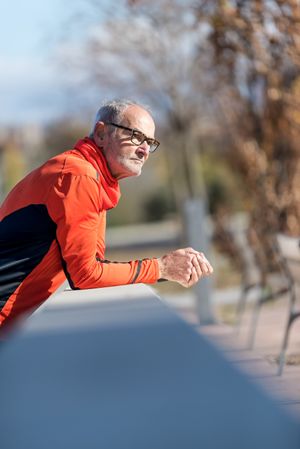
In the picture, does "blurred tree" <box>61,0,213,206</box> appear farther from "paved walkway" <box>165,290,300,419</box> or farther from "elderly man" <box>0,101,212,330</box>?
"elderly man" <box>0,101,212,330</box>

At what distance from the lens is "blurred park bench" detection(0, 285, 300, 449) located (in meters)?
2.11

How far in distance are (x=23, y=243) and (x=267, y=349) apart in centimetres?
508

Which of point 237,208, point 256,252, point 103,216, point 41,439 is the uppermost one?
point 103,216

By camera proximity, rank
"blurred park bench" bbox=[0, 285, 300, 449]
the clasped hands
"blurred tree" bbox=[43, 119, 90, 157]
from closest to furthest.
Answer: "blurred park bench" bbox=[0, 285, 300, 449] → the clasped hands → "blurred tree" bbox=[43, 119, 90, 157]

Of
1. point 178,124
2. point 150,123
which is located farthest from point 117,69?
point 150,123

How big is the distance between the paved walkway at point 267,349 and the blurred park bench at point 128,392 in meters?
0.10

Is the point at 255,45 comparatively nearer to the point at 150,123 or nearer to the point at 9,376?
the point at 150,123

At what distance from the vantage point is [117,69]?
67.6 ft

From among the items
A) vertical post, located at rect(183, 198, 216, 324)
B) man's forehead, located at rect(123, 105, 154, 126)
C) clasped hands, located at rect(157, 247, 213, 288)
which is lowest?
vertical post, located at rect(183, 198, 216, 324)

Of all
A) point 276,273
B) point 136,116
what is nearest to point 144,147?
point 136,116

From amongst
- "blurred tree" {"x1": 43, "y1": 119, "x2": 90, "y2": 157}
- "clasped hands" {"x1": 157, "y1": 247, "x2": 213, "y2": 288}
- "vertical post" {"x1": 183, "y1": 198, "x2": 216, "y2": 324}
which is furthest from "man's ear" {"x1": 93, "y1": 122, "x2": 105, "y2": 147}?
"blurred tree" {"x1": 43, "y1": 119, "x2": 90, "y2": 157}

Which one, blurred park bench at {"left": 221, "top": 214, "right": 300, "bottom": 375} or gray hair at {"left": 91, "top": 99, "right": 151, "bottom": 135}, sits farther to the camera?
blurred park bench at {"left": 221, "top": 214, "right": 300, "bottom": 375}

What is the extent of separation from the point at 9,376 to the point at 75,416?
0.25m

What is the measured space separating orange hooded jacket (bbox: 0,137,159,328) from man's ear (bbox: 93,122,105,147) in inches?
3.4
